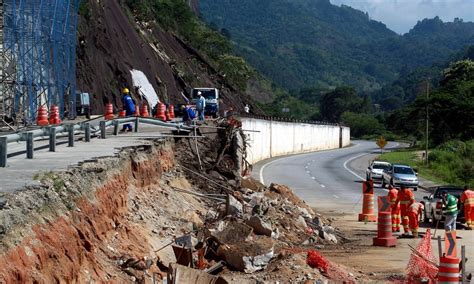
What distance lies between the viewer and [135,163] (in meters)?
16.2

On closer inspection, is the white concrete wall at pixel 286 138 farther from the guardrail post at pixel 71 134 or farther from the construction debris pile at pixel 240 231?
the guardrail post at pixel 71 134

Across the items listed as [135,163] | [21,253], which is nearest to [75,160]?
[135,163]

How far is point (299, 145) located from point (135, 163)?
71675mm

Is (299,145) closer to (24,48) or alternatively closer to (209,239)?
(24,48)

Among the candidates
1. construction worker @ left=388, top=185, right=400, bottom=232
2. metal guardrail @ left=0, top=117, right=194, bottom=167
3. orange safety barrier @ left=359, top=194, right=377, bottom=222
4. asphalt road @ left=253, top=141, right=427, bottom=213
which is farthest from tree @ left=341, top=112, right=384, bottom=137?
metal guardrail @ left=0, top=117, right=194, bottom=167

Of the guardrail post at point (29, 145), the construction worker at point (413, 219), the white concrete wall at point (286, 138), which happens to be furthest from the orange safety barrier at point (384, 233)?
the white concrete wall at point (286, 138)

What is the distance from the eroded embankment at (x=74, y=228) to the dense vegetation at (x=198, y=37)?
7792 cm

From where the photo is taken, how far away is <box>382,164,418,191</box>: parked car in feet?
146

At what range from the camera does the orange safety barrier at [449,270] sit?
40.4 feet

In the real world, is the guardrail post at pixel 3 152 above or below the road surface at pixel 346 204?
above

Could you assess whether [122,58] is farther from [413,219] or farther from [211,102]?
[413,219]

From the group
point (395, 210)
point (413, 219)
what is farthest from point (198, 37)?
point (413, 219)

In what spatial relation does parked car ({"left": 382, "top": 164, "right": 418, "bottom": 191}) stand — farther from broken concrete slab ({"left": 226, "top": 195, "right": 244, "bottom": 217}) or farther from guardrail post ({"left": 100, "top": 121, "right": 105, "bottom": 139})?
broken concrete slab ({"left": 226, "top": 195, "right": 244, "bottom": 217})

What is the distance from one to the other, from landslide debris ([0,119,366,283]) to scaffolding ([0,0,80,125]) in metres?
18.0
